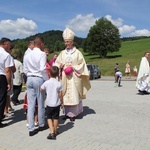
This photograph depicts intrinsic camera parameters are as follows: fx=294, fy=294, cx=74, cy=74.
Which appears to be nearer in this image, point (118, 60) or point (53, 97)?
point (53, 97)

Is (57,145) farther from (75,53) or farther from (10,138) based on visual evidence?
(75,53)

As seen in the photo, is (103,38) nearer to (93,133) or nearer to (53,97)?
(93,133)

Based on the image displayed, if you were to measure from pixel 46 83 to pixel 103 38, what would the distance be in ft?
217

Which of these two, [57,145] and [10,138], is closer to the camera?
[57,145]

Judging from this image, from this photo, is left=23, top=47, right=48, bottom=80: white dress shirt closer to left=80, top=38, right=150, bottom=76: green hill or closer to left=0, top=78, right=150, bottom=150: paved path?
left=0, top=78, right=150, bottom=150: paved path

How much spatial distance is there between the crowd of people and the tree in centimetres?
6232

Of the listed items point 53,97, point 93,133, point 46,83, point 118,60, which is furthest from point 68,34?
point 118,60

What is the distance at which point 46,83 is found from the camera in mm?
6398

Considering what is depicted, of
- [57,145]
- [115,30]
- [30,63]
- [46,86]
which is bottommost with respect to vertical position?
[57,145]

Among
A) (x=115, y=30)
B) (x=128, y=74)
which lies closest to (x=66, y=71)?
(x=128, y=74)

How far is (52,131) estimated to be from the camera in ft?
20.4

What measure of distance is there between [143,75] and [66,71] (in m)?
6.82

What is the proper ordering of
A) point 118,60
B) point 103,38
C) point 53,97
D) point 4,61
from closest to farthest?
point 53,97 → point 4,61 → point 118,60 → point 103,38

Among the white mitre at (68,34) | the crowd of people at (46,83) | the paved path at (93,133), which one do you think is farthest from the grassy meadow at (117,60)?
the white mitre at (68,34)
